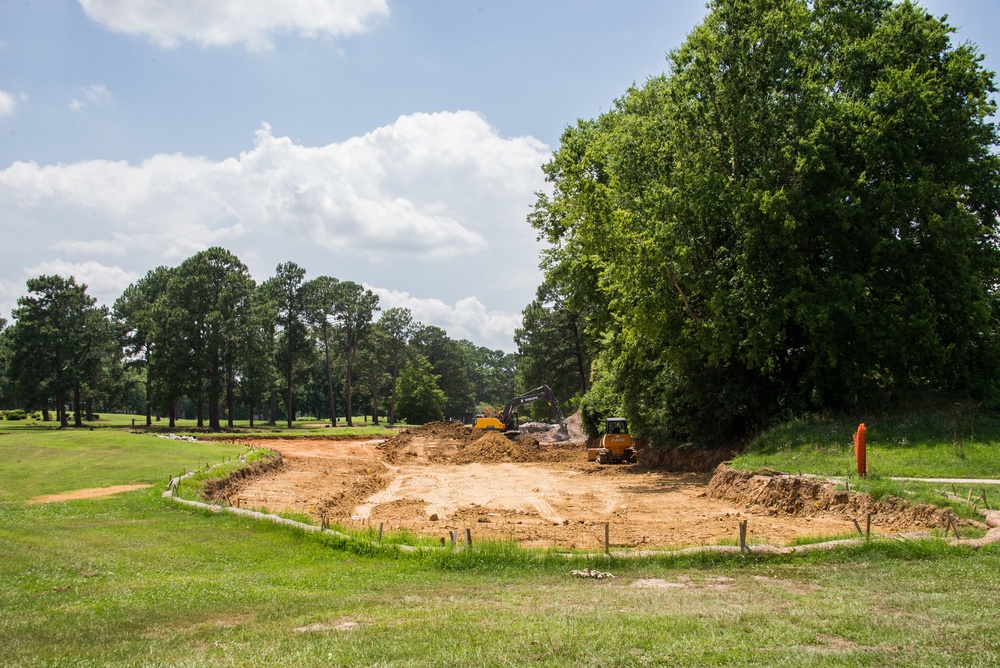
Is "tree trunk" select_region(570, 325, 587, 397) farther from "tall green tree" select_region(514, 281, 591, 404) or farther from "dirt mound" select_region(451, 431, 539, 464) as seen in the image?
"dirt mound" select_region(451, 431, 539, 464)

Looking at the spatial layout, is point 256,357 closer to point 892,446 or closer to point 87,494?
point 87,494

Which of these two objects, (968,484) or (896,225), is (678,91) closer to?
(896,225)

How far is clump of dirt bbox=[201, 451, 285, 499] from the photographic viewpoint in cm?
2277

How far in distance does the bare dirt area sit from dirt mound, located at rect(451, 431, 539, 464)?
1060 millimetres

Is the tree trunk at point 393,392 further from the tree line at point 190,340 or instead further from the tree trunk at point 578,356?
the tree trunk at point 578,356

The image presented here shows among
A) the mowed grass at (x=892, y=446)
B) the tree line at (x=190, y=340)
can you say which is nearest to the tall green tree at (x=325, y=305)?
the tree line at (x=190, y=340)

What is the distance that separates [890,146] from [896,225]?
9.70 feet

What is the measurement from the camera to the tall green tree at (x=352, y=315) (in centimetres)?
9500

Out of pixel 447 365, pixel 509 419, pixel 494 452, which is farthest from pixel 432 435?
pixel 447 365

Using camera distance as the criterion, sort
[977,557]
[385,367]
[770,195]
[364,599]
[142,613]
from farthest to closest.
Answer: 1. [385,367]
2. [770,195]
3. [977,557]
4. [364,599]
5. [142,613]

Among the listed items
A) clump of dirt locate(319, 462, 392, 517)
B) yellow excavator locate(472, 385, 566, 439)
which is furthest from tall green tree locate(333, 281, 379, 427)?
clump of dirt locate(319, 462, 392, 517)

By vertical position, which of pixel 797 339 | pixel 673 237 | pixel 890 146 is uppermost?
pixel 890 146

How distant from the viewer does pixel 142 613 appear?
9.16 metres

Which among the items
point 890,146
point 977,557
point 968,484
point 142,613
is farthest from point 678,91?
point 142,613
